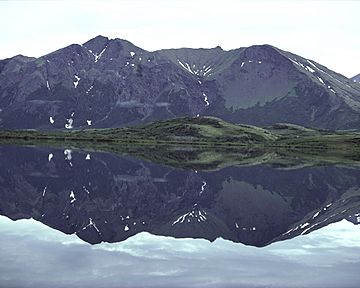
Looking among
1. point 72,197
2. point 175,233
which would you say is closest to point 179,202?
point 72,197

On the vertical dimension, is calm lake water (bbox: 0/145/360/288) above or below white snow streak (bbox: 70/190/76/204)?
below

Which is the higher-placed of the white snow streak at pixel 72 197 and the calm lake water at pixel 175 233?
the white snow streak at pixel 72 197

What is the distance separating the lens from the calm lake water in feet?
85.2

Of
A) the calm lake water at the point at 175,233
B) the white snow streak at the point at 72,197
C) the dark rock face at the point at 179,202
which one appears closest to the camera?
the calm lake water at the point at 175,233

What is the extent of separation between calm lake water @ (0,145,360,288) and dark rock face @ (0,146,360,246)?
147mm

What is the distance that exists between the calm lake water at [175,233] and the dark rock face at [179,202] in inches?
5.8

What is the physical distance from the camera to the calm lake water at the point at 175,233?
85.2 feet

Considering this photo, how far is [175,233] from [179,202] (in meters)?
23.5

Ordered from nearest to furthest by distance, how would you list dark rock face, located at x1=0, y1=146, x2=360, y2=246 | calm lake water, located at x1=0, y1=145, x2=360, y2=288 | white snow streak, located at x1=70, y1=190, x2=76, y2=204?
calm lake water, located at x1=0, y1=145, x2=360, y2=288 → dark rock face, located at x1=0, y1=146, x2=360, y2=246 → white snow streak, located at x1=70, y1=190, x2=76, y2=204

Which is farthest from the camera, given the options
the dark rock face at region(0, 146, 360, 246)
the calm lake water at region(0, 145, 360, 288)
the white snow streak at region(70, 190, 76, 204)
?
the white snow streak at region(70, 190, 76, 204)

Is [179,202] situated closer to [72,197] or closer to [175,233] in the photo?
[72,197]

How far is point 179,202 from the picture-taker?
213 ft

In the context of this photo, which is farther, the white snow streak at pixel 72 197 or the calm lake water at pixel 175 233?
the white snow streak at pixel 72 197

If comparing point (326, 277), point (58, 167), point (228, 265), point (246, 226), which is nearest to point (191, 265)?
point (228, 265)
